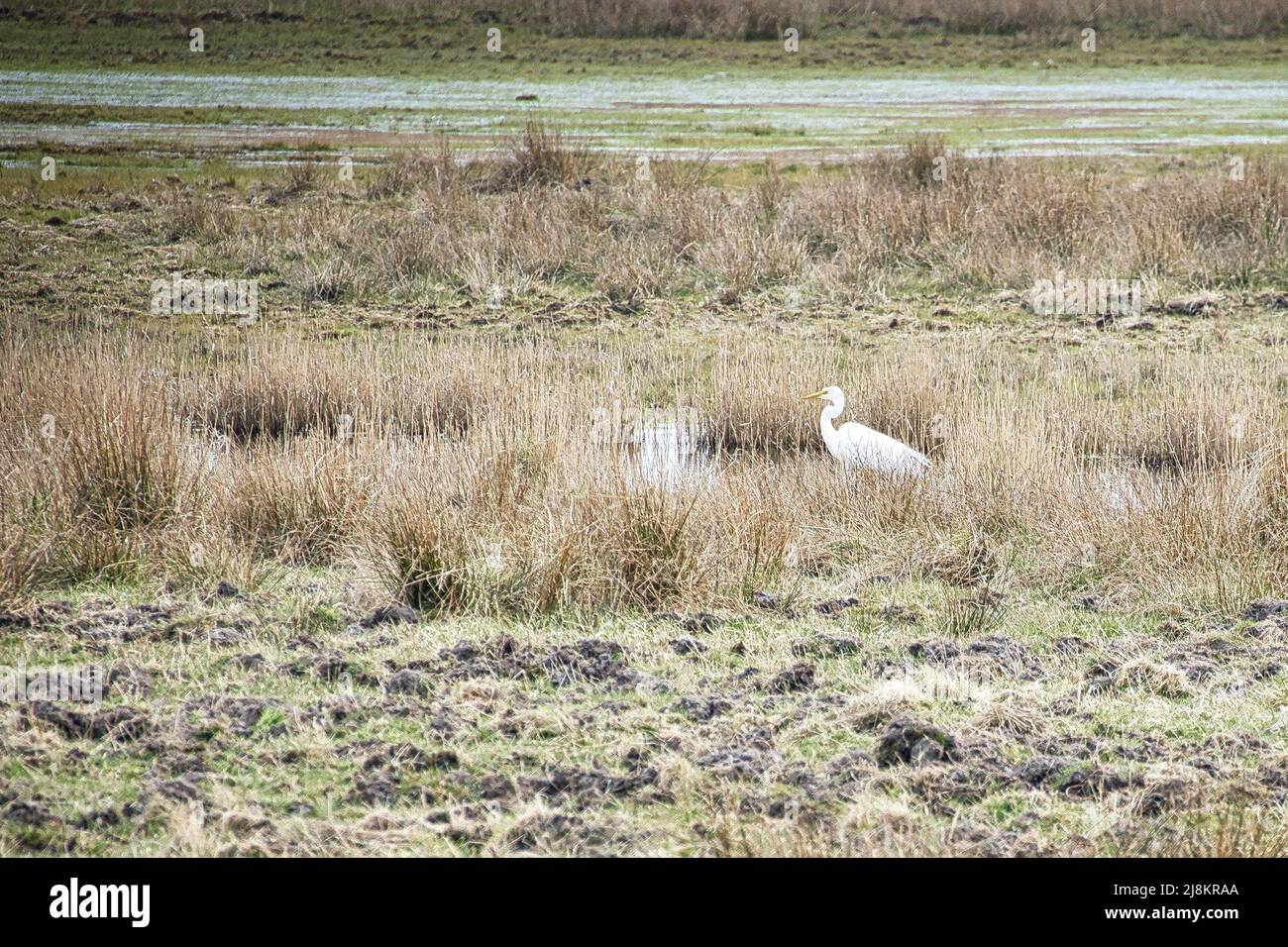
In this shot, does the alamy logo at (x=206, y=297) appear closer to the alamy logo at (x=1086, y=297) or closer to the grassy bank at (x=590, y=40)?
the alamy logo at (x=1086, y=297)

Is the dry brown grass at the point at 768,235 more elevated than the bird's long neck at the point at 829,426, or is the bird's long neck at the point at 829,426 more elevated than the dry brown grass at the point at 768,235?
the dry brown grass at the point at 768,235

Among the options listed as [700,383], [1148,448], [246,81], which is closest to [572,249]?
[700,383]

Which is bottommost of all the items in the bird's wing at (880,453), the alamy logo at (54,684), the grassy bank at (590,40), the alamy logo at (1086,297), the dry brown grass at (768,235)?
the alamy logo at (54,684)

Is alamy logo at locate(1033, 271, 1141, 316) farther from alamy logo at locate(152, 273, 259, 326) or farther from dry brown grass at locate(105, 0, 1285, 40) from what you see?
dry brown grass at locate(105, 0, 1285, 40)

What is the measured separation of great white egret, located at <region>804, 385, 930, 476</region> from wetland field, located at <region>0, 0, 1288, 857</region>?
16 cm

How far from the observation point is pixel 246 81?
3797 centimetres

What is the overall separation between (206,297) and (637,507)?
9.51 meters

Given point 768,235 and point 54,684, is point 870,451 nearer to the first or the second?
point 54,684

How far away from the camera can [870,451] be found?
9320 mm

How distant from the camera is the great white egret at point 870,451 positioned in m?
9.13

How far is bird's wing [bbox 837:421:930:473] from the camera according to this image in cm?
913

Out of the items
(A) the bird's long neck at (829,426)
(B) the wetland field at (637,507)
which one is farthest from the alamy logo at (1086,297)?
(A) the bird's long neck at (829,426)

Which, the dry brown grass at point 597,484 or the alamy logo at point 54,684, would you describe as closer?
the alamy logo at point 54,684
